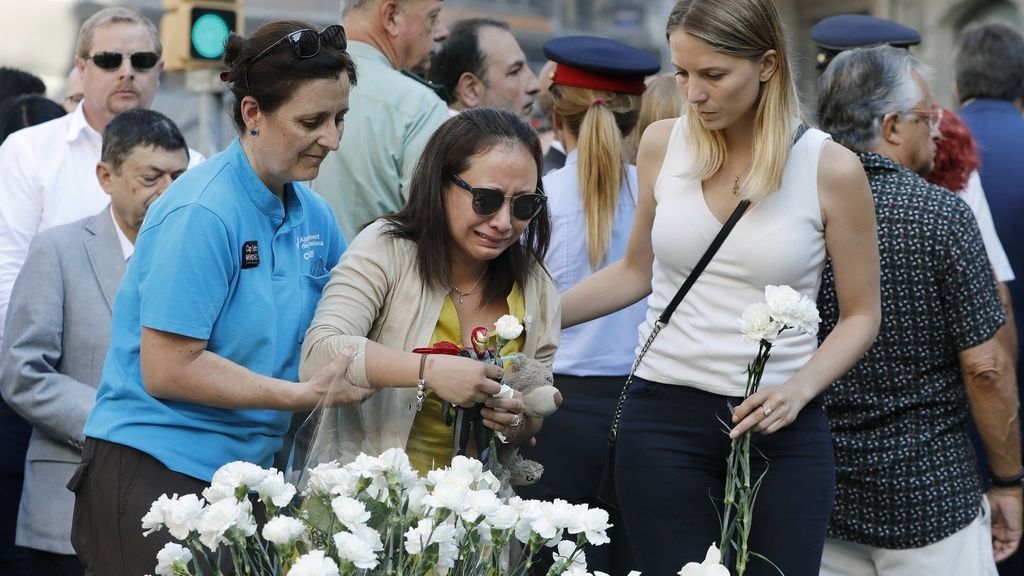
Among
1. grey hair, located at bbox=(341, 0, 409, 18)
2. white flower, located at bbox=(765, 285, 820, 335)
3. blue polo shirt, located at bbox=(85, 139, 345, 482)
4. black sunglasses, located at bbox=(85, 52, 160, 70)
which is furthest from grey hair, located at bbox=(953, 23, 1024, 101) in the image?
blue polo shirt, located at bbox=(85, 139, 345, 482)

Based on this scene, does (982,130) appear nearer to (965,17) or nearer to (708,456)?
(708,456)

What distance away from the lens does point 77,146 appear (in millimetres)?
4582

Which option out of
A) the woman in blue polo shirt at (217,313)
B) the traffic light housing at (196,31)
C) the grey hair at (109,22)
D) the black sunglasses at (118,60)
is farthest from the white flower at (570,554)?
the traffic light housing at (196,31)

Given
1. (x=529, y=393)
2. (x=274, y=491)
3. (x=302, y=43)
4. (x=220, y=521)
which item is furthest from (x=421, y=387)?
(x=302, y=43)

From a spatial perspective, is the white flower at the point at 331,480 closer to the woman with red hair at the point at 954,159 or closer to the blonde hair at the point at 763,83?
the blonde hair at the point at 763,83

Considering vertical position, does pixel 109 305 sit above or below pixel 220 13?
below

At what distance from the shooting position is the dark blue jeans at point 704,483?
290cm

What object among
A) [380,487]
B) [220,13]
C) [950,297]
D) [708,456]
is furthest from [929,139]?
[220,13]

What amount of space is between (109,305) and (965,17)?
41.3 ft

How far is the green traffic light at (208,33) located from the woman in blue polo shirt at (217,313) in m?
4.10

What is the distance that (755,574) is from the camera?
2.93 m

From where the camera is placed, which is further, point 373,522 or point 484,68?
point 484,68

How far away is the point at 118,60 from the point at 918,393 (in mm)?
3051

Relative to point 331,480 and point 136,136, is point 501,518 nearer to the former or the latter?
point 331,480
